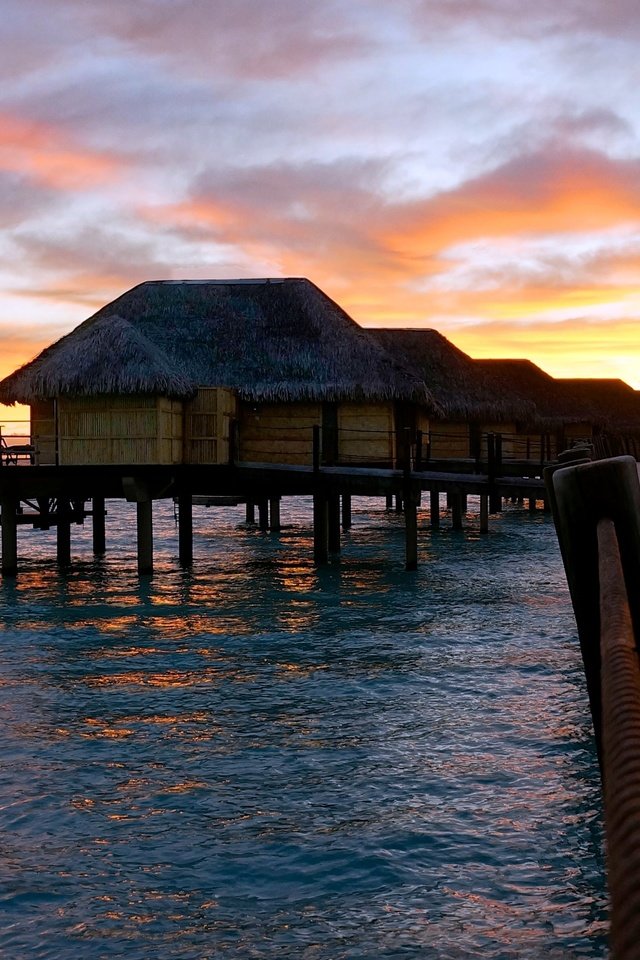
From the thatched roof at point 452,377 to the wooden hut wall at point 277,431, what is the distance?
1524cm

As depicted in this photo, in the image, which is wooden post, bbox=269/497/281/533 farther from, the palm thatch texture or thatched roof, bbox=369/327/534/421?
the palm thatch texture

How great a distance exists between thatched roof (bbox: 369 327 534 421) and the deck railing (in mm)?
35279

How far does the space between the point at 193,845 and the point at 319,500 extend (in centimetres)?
1555

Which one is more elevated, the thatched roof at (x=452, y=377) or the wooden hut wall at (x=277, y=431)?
the thatched roof at (x=452, y=377)

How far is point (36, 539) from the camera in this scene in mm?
33906

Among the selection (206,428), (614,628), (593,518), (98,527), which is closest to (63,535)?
(98,527)

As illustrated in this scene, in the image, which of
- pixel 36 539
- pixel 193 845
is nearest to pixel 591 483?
pixel 193 845

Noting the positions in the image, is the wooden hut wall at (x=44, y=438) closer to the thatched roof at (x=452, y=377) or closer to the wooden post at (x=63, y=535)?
the wooden post at (x=63, y=535)

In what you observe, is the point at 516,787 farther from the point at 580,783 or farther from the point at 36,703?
the point at 36,703

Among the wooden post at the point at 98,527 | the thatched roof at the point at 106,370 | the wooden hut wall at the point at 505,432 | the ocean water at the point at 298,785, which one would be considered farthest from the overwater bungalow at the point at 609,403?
the ocean water at the point at 298,785

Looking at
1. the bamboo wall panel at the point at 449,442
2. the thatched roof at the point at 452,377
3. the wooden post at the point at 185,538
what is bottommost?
the wooden post at the point at 185,538

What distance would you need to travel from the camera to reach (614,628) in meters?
2.17

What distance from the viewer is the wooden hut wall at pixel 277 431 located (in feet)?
77.9

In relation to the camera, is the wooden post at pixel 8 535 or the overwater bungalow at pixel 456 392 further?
the overwater bungalow at pixel 456 392
